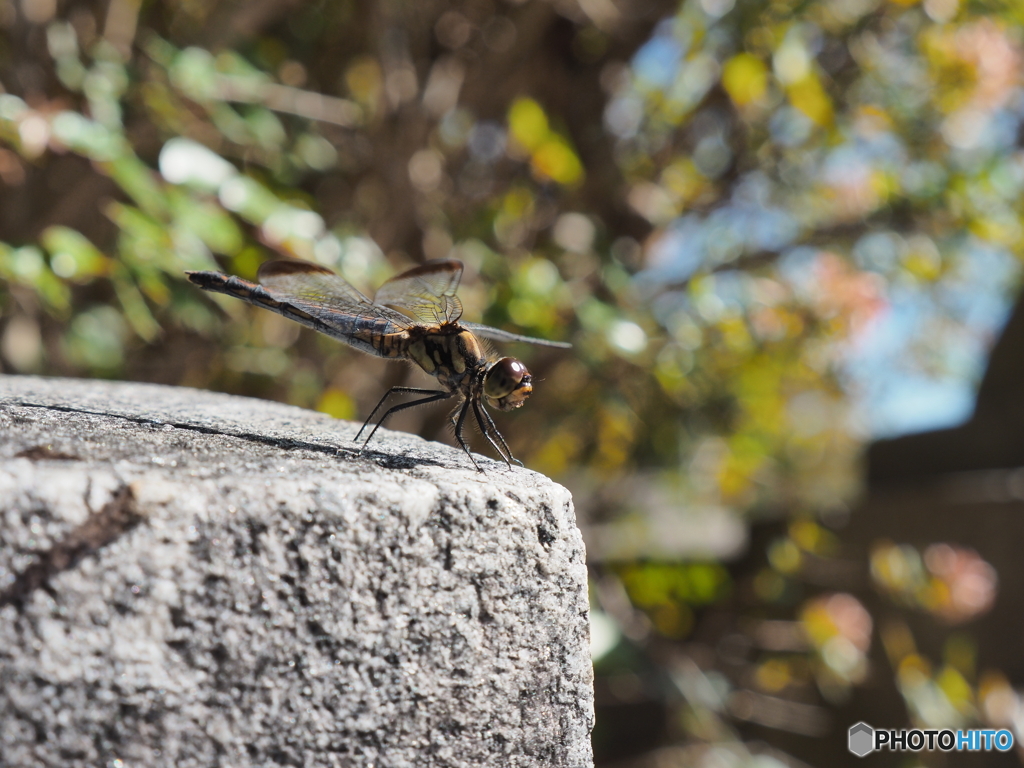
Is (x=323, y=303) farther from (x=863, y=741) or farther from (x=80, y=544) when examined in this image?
(x=863, y=741)

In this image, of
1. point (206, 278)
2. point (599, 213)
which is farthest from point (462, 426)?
point (599, 213)

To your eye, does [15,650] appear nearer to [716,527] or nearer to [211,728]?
[211,728]

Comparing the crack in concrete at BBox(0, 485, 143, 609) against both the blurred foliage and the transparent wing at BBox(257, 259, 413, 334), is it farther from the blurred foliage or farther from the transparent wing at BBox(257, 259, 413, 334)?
the blurred foliage

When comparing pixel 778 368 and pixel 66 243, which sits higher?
pixel 778 368

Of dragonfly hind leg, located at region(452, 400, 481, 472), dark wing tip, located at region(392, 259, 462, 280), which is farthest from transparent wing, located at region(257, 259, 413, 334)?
dragonfly hind leg, located at region(452, 400, 481, 472)

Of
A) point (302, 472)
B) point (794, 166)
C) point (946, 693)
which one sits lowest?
point (302, 472)

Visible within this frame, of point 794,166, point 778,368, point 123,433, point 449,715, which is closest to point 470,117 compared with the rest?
point 794,166

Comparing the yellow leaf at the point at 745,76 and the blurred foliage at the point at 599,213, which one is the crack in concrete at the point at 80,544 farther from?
the yellow leaf at the point at 745,76
